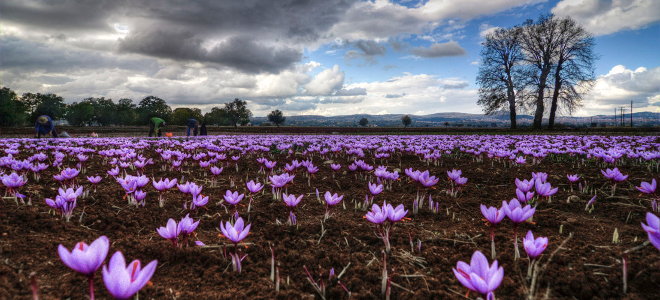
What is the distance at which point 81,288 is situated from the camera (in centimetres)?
154

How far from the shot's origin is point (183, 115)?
11675cm

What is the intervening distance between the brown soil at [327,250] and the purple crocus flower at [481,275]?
0.96 ft

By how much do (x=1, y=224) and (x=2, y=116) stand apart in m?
83.8

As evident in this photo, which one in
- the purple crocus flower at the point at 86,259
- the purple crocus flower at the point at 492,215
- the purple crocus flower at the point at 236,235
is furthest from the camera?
the purple crocus flower at the point at 492,215

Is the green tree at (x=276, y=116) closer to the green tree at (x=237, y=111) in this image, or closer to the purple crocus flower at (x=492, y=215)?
the green tree at (x=237, y=111)

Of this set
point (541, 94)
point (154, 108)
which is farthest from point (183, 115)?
point (541, 94)

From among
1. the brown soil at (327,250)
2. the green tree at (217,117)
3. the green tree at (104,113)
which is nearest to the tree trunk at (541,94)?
the brown soil at (327,250)

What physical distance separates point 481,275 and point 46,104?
419ft

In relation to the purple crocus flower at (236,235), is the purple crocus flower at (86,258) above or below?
above

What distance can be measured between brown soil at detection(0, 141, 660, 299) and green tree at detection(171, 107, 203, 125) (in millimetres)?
125138

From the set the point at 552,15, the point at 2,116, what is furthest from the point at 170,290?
the point at 2,116

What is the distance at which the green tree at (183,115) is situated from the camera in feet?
383

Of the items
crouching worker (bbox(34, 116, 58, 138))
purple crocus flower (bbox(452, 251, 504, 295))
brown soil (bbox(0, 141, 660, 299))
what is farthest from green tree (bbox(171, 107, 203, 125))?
purple crocus flower (bbox(452, 251, 504, 295))

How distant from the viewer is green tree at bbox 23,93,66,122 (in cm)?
8869
